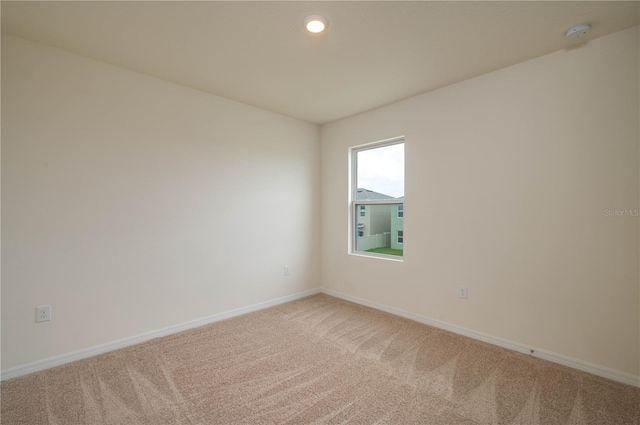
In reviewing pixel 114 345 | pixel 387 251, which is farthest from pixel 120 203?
pixel 387 251

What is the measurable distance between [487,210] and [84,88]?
364 centimetres

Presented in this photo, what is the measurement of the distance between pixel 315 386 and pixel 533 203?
226 cm

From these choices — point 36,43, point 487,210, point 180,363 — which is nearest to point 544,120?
point 487,210

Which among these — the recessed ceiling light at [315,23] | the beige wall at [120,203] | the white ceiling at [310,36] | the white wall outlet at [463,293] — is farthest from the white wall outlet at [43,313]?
the white wall outlet at [463,293]

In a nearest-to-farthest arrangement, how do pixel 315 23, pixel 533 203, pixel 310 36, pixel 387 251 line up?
pixel 315 23, pixel 310 36, pixel 533 203, pixel 387 251

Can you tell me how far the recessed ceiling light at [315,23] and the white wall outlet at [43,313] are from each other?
112 inches

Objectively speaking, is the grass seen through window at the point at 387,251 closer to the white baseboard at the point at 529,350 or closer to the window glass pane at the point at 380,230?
the window glass pane at the point at 380,230

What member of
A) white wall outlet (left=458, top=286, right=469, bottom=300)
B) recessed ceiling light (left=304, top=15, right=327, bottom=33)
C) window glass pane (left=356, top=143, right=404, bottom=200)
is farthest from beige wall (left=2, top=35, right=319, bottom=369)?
A: white wall outlet (left=458, top=286, right=469, bottom=300)

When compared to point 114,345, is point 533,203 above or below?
above

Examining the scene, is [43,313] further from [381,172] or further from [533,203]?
[533,203]

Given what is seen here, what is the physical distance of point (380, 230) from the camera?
12.1ft

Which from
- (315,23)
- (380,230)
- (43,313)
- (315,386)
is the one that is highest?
(315,23)

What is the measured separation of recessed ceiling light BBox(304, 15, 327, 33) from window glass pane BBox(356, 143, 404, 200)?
70.7 inches

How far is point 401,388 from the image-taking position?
195cm
